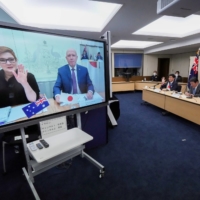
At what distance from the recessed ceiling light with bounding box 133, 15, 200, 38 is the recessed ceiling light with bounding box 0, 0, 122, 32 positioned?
4.50ft

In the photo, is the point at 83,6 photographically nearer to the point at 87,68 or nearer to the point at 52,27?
the point at 52,27

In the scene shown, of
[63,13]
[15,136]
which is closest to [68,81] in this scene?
[15,136]

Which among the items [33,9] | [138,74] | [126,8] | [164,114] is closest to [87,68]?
[126,8]

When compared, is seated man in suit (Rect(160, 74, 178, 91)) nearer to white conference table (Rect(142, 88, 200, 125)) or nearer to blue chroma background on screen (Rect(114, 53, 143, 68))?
white conference table (Rect(142, 88, 200, 125))

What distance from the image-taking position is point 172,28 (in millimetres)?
3957

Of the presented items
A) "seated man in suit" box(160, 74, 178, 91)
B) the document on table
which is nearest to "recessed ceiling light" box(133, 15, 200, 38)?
"seated man in suit" box(160, 74, 178, 91)

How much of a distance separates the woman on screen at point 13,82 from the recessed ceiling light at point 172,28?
343 cm

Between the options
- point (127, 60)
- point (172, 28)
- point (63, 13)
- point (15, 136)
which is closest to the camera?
point (15, 136)

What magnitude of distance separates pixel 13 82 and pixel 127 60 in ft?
23.0

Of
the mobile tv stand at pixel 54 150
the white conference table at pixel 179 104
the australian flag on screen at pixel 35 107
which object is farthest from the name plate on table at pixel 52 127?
the white conference table at pixel 179 104

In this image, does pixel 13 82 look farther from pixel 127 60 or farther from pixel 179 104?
pixel 127 60

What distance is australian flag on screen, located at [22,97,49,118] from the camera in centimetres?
124

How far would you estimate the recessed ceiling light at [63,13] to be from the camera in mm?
2406

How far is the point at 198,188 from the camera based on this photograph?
4.97 feet
